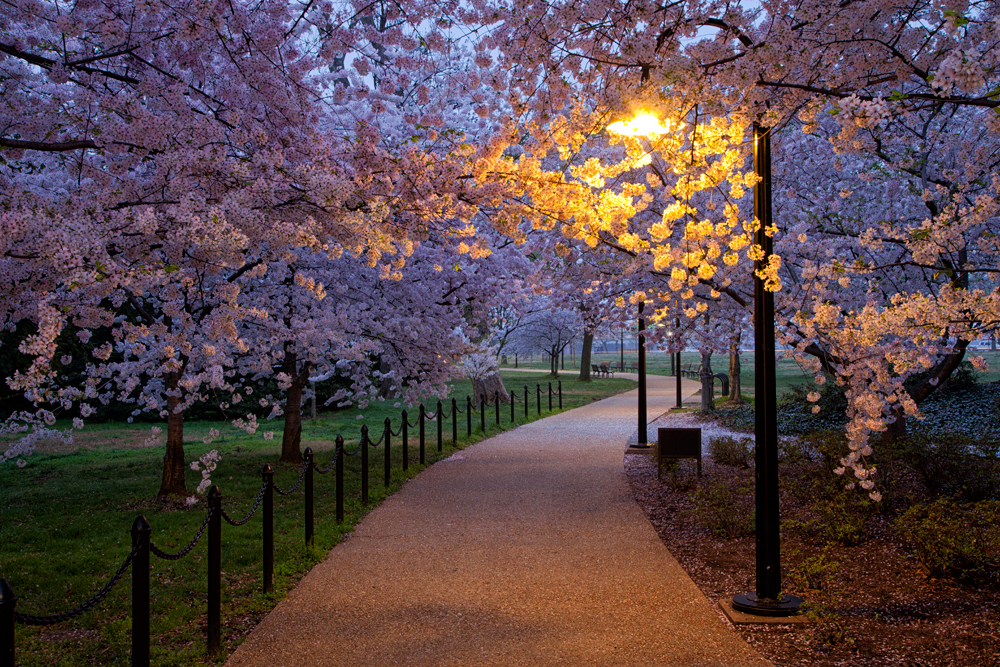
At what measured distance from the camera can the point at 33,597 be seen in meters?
6.30

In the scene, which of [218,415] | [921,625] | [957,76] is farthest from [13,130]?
[218,415]

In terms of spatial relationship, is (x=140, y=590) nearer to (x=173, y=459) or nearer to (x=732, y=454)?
(x=173, y=459)

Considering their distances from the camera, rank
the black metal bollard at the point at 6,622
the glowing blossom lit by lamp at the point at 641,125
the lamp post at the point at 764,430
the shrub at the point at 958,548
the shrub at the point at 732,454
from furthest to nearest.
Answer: the shrub at the point at 732,454
the shrub at the point at 958,548
the lamp post at the point at 764,430
the glowing blossom lit by lamp at the point at 641,125
the black metal bollard at the point at 6,622

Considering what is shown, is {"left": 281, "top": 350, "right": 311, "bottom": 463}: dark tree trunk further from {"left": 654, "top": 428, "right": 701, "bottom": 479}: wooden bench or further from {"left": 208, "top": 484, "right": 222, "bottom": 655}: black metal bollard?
{"left": 208, "top": 484, "right": 222, "bottom": 655}: black metal bollard

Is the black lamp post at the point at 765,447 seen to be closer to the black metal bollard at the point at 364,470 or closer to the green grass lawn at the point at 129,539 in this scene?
the green grass lawn at the point at 129,539

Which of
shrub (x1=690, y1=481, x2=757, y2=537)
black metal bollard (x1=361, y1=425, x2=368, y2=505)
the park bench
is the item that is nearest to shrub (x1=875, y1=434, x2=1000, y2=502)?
shrub (x1=690, y1=481, x2=757, y2=537)

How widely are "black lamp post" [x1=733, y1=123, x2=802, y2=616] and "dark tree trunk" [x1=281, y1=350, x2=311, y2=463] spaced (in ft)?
31.0

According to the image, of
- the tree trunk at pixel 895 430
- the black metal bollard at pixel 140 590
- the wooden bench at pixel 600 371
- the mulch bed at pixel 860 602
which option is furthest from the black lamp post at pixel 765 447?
the wooden bench at pixel 600 371

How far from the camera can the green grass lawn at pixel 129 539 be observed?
5320mm

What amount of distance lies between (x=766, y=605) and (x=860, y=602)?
0.83 metres

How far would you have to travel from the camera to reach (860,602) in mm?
5637

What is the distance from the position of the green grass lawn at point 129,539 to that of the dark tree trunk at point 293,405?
0.50 m

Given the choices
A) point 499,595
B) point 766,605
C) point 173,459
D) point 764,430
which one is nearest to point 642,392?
point 173,459

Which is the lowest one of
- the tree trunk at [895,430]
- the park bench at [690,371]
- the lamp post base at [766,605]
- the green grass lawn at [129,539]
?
the green grass lawn at [129,539]
